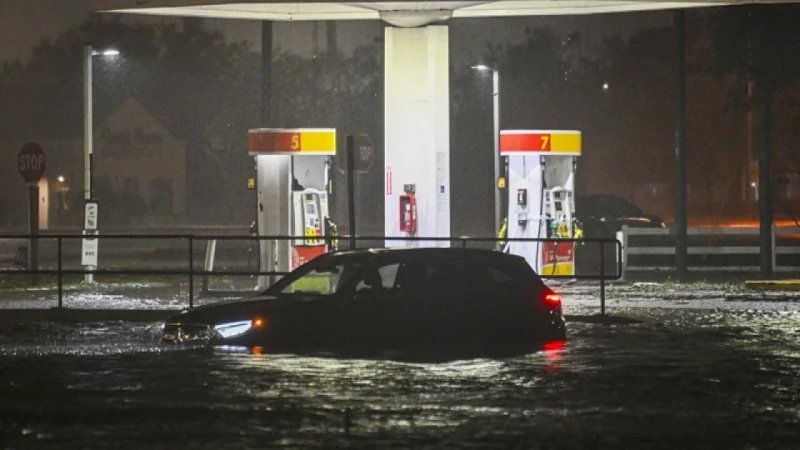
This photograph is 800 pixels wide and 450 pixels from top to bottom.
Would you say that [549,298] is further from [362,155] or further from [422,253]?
[362,155]

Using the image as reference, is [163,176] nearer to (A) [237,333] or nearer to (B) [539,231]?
(B) [539,231]

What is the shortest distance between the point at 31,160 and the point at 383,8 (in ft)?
24.3

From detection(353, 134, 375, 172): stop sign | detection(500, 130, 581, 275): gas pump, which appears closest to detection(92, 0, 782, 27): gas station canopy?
detection(500, 130, 581, 275): gas pump

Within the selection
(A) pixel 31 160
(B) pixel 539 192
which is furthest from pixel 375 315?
(B) pixel 539 192

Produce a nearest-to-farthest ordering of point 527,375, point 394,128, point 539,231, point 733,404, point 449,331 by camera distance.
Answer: point 733,404 → point 527,375 → point 449,331 → point 394,128 → point 539,231

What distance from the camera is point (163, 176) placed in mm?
87375

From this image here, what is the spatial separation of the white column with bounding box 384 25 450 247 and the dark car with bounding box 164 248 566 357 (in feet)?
38.9

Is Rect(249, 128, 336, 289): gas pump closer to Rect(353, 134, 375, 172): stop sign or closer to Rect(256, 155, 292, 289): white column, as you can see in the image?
Rect(256, 155, 292, 289): white column

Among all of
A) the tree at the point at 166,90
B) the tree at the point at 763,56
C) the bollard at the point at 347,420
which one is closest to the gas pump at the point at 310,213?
the tree at the point at 763,56

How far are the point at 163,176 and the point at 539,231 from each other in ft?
192

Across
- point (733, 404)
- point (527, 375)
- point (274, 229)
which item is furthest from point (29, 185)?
point (733, 404)

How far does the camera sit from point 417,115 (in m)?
28.2

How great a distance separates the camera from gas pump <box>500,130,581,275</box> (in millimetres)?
30938

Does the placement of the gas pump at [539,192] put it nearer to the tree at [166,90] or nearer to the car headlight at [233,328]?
the car headlight at [233,328]
